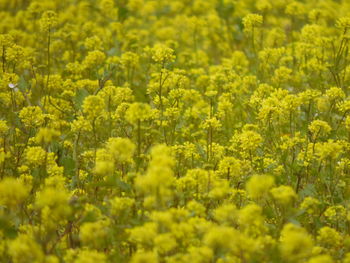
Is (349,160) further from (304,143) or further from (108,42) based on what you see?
(108,42)

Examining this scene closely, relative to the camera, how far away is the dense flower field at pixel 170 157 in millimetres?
2857

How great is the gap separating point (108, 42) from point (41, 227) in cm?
398

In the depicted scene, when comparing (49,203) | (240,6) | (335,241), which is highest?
(240,6)

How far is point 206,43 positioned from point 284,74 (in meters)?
2.44

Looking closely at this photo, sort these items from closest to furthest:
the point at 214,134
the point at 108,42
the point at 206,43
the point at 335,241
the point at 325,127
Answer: the point at 335,241 → the point at 325,127 → the point at 214,134 → the point at 108,42 → the point at 206,43

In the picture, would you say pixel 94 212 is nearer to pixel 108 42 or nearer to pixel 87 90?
pixel 87 90

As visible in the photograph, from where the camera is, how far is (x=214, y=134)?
15.8 feet

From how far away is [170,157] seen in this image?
132 inches

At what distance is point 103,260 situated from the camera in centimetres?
272

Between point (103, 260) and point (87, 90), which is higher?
point (87, 90)

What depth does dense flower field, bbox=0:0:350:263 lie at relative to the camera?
2.86 meters

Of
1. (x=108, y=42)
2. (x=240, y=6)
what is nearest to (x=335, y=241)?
(x=108, y=42)

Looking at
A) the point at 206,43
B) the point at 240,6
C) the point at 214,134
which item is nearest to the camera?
the point at 214,134

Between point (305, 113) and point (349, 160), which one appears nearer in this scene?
point (349, 160)
